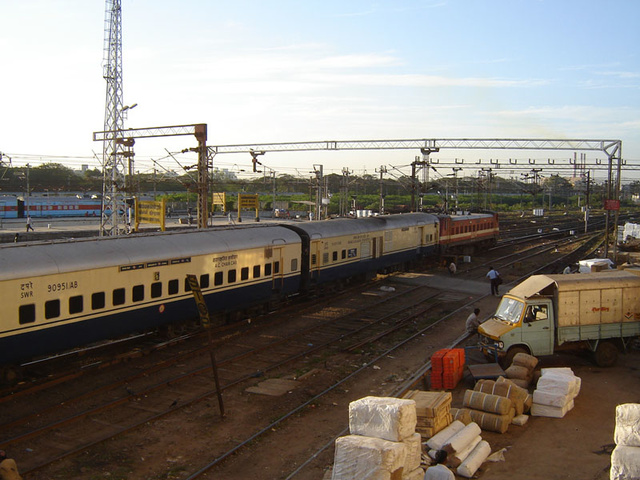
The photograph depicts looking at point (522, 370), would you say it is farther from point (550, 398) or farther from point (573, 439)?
point (573, 439)

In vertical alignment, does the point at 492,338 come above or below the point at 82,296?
below

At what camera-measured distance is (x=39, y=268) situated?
47.5 ft

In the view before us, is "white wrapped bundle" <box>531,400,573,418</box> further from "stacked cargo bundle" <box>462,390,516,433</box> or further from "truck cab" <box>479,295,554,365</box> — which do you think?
"truck cab" <box>479,295,554,365</box>

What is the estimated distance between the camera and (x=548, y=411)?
13.6 metres

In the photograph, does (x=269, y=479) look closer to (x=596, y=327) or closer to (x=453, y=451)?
(x=453, y=451)

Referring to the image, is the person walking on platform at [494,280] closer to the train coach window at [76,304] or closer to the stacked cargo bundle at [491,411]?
Result: the stacked cargo bundle at [491,411]

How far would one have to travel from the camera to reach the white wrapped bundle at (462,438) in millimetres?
11250

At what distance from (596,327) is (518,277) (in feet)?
62.8

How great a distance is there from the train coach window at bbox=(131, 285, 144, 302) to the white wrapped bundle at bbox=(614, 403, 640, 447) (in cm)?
1303

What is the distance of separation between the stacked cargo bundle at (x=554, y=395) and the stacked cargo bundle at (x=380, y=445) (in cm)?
463

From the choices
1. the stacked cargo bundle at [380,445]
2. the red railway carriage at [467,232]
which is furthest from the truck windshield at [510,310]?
the red railway carriage at [467,232]

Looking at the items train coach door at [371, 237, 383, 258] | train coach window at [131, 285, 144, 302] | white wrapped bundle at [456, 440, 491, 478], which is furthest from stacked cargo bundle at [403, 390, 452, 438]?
train coach door at [371, 237, 383, 258]

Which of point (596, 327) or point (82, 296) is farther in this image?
point (596, 327)

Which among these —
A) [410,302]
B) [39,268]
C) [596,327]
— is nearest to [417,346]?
[596,327]
